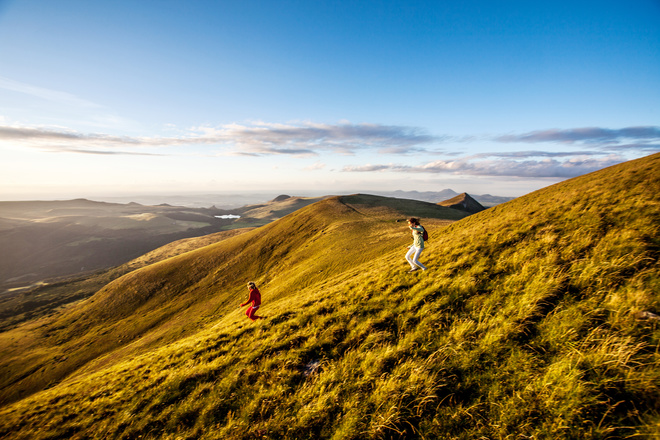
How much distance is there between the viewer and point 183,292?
58656mm

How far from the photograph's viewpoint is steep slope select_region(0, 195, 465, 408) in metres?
40.9

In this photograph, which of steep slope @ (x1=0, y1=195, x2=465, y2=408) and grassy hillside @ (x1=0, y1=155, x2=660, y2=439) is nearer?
grassy hillside @ (x1=0, y1=155, x2=660, y2=439)

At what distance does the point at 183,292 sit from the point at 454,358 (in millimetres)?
67995

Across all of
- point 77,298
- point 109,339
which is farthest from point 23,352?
point 77,298

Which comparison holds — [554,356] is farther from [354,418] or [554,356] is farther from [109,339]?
[109,339]

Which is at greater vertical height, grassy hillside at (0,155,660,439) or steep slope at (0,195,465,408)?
grassy hillside at (0,155,660,439)

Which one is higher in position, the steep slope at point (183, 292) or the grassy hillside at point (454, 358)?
the grassy hillside at point (454, 358)

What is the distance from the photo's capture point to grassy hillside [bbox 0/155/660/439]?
4.85 metres

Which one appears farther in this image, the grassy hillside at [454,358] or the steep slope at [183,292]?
the steep slope at [183,292]

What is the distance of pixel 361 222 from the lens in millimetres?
65312

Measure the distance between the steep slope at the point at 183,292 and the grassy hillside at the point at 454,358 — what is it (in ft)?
71.9

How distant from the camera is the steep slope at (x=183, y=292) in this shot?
134ft

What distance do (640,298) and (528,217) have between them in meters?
11.9

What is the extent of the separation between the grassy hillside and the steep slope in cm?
2192
